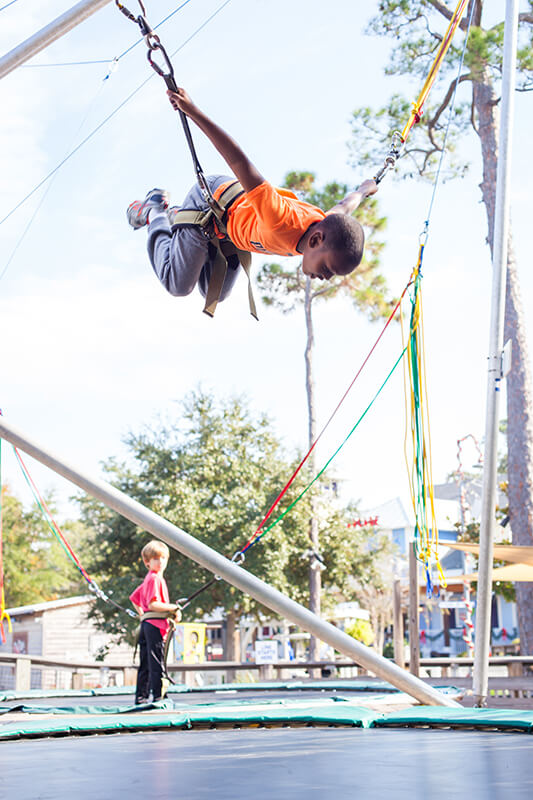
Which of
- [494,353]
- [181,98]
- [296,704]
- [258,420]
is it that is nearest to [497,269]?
[494,353]

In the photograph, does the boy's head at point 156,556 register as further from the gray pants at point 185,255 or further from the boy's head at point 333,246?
the boy's head at point 333,246

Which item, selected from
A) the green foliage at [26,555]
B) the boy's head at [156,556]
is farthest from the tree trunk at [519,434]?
the green foliage at [26,555]

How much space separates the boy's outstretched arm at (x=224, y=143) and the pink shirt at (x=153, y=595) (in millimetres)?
2089

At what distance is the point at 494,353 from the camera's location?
3.82 m

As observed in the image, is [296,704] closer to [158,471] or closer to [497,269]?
[497,269]

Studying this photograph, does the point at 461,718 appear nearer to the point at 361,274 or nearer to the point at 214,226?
the point at 214,226

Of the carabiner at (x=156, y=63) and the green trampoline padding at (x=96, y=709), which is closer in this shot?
the carabiner at (x=156, y=63)

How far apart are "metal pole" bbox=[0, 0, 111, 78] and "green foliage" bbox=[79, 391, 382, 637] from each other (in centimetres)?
1047

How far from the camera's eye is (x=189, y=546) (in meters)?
3.09

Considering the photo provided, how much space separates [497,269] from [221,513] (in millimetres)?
10013

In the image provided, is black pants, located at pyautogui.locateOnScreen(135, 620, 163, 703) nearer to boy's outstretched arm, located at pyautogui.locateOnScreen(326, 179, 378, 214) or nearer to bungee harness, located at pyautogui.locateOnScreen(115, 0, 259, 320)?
bungee harness, located at pyautogui.locateOnScreen(115, 0, 259, 320)

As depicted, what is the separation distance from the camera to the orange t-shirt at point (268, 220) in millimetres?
2539

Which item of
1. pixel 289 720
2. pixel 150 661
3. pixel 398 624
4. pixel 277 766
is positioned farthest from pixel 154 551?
pixel 398 624

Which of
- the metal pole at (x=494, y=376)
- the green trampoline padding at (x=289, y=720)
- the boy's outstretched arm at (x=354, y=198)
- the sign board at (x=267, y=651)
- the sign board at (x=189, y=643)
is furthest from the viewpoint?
the sign board at (x=189, y=643)
